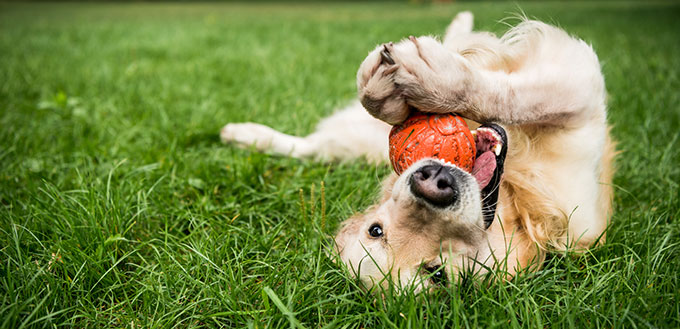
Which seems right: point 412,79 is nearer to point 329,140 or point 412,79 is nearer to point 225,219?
point 225,219

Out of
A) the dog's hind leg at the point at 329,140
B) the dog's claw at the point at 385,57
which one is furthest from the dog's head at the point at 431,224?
the dog's hind leg at the point at 329,140

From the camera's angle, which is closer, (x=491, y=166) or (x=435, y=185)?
(x=435, y=185)

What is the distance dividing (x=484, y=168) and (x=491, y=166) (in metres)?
Answer: 0.03

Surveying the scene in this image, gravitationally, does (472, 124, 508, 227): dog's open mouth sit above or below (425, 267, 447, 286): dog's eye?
above

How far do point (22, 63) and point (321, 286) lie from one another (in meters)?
5.30

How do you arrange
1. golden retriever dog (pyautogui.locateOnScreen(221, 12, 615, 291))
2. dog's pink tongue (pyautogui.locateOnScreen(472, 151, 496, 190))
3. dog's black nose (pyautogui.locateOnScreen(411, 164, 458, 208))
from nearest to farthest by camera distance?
dog's black nose (pyautogui.locateOnScreen(411, 164, 458, 208)) → golden retriever dog (pyautogui.locateOnScreen(221, 12, 615, 291)) → dog's pink tongue (pyautogui.locateOnScreen(472, 151, 496, 190))

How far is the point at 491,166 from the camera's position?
172 cm

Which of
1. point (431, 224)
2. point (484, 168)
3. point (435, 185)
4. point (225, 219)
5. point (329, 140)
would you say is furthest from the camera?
point (329, 140)

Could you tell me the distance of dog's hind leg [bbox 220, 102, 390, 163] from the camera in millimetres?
2797

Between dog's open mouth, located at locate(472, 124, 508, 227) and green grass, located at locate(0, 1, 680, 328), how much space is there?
353mm

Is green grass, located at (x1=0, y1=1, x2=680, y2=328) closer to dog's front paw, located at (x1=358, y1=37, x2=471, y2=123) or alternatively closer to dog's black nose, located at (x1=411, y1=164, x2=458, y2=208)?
dog's black nose, located at (x1=411, y1=164, x2=458, y2=208)

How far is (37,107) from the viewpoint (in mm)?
3623

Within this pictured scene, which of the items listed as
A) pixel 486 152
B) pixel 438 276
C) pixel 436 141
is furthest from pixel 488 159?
pixel 438 276

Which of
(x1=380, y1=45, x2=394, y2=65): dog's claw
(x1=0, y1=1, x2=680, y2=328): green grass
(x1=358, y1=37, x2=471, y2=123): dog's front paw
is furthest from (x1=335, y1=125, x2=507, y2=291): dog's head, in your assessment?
(x1=380, y1=45, x2=394, y2=65): dog's claw
